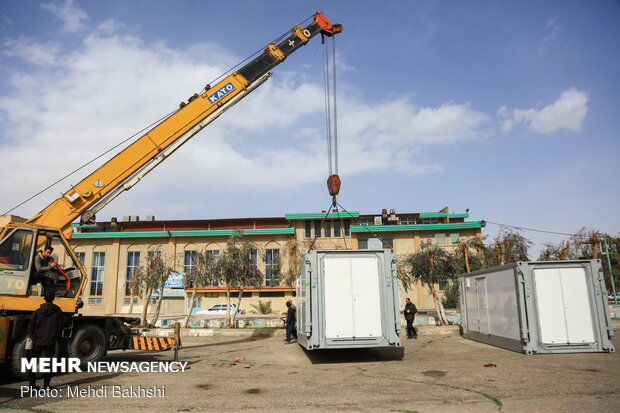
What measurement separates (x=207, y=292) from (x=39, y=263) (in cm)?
3370

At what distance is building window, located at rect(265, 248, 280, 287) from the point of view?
1411 inches

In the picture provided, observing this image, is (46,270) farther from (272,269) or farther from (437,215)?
(437,215)

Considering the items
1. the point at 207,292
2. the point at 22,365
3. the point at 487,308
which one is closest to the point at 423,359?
the point at 487,308

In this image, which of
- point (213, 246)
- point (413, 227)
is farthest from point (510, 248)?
point (213, 246)

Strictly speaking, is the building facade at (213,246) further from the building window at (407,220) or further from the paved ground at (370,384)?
the paved ground at (370,384)

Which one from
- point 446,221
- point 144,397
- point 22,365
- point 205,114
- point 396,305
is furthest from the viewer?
point 446,221

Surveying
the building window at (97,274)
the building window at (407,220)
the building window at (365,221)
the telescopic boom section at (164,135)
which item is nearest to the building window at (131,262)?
the building window at (97,274)

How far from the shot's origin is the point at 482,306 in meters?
15.4

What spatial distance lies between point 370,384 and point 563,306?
7305mm

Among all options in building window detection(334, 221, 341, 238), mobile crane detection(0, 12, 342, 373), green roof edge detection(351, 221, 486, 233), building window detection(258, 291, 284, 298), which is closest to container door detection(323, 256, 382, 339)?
mobile crane detection(0, 12, 342, 373)

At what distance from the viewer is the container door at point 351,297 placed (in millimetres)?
10930

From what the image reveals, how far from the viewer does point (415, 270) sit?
78.8 ft

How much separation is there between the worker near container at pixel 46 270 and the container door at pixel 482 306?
44.3ft

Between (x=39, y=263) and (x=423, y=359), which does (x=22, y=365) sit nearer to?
(x=39, y=263)
